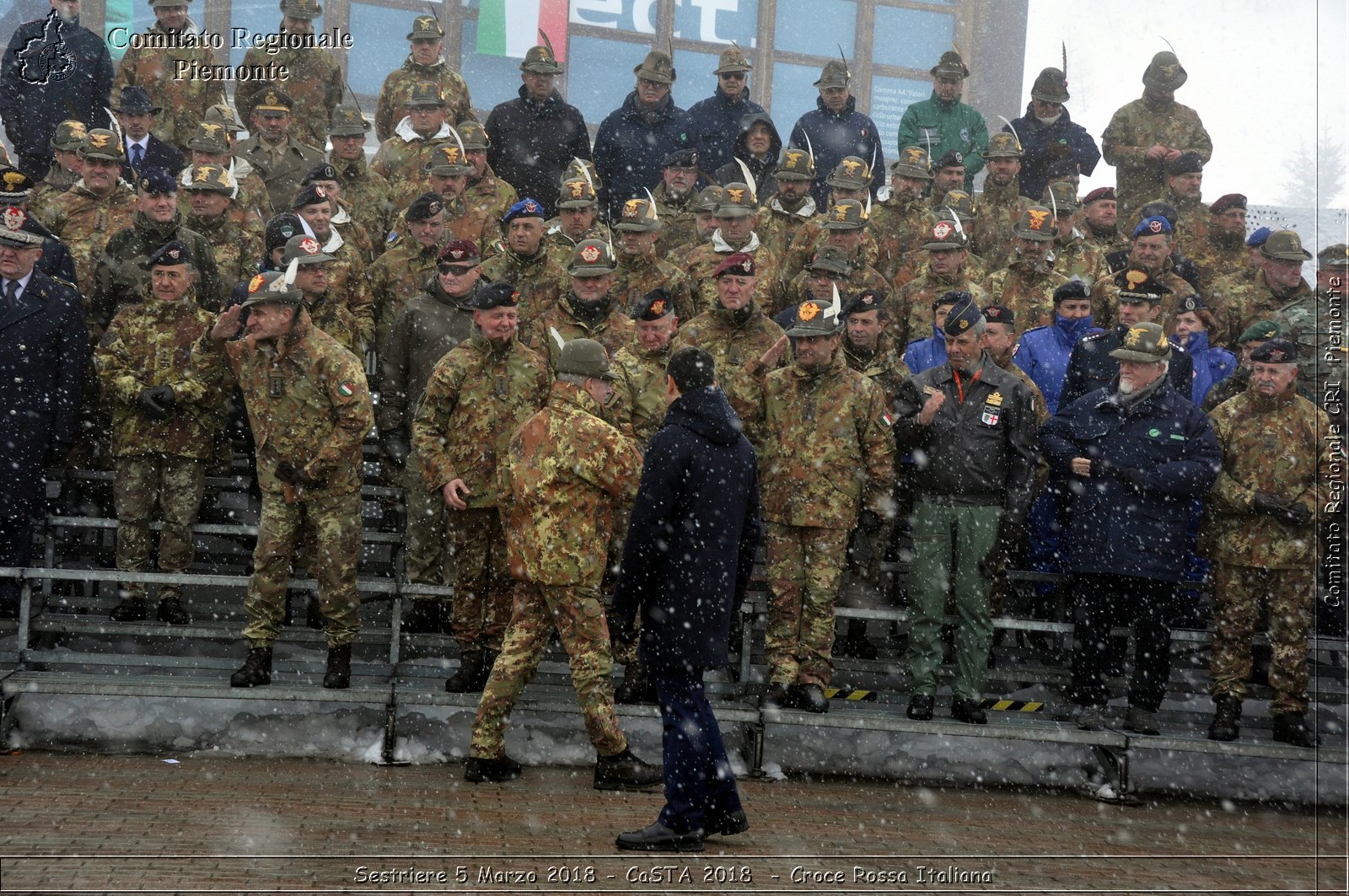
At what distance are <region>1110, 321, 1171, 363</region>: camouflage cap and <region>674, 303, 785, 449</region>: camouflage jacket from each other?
218cm

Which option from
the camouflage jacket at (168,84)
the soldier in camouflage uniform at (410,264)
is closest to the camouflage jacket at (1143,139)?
the soldier in camouflage uniform at (410,264)

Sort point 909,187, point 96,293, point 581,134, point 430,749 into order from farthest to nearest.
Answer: point 581,134 < point 909,187 < point 96,293 < point 430,749

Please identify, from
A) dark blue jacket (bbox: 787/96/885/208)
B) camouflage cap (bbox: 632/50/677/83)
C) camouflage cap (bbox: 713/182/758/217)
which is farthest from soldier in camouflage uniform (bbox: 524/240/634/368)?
dark blue jacket (bbox: 787/96/885/208)

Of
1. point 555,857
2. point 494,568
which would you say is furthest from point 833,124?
point 555,857

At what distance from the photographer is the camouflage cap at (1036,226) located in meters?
10.8

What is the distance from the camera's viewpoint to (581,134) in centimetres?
1294

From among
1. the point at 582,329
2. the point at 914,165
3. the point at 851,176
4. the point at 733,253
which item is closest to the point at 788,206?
the point at 851,176

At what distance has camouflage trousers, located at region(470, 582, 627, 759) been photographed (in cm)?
734

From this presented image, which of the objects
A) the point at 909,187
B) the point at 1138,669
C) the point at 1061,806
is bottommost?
the point at 1061,806

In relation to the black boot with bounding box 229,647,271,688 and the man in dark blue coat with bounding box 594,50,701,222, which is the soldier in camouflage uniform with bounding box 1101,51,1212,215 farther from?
the black boot with bounding box 229,647,271,688

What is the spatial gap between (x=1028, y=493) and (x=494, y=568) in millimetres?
3208

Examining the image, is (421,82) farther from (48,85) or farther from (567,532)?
(567,532)

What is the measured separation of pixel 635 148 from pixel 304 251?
461 cm

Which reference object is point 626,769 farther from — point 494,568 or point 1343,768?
point 1343,768
